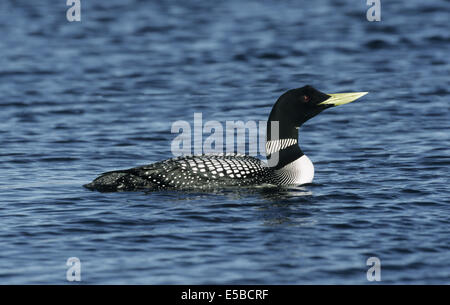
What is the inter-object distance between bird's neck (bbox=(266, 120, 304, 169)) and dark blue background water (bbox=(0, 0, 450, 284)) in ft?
1.35

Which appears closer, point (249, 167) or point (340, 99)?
point (249, 167)

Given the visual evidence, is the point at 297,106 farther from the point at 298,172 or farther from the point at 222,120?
the point at 222,120

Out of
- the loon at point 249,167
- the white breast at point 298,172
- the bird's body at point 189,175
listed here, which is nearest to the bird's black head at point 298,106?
the loon at point 249,167

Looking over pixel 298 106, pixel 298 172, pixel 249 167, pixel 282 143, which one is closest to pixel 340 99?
pixel 298 106

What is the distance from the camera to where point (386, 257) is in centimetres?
604

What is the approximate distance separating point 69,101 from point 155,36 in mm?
4897

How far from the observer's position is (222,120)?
1116 centimetres

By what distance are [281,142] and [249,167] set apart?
1.76ft

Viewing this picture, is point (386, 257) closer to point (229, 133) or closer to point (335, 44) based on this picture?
point (229, 133)

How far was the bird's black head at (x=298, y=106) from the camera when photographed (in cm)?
826

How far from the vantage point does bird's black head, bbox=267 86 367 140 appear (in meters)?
8.26

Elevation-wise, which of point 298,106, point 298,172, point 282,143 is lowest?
point 298,172

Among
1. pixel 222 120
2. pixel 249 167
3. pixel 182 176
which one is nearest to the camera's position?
pixel 182 176
